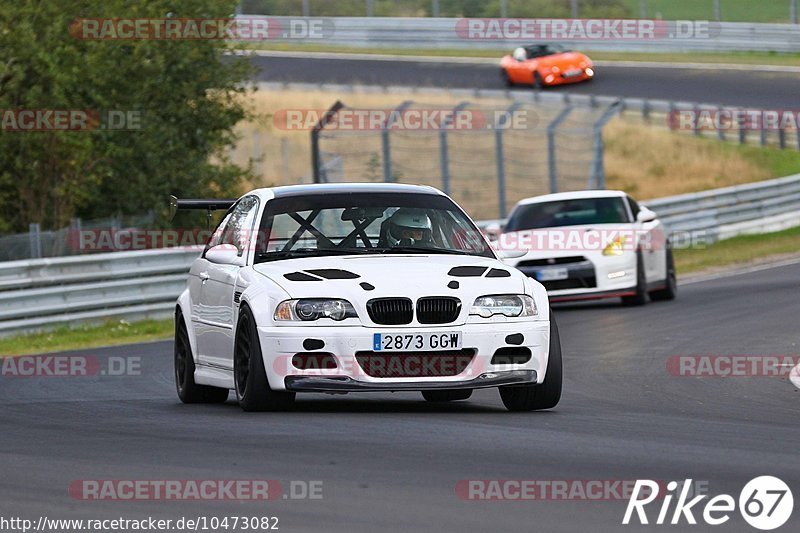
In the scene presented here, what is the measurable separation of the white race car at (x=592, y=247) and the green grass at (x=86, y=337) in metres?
4.41

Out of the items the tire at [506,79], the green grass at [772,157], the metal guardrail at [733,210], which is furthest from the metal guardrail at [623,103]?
the metal guardrail at [733,210]

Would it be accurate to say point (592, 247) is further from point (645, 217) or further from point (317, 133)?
point (317, 133)

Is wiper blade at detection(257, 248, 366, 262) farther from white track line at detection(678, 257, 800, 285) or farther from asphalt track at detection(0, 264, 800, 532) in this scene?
white track line at detection(678, 257, 800, 285)

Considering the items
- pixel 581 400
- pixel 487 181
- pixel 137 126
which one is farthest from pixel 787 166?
pixel 581 400

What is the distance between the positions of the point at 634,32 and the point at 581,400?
137 feet

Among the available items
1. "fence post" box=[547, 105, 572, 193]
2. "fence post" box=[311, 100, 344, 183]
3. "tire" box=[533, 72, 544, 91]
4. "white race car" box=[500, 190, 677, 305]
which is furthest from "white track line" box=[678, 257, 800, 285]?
"tire" box=[533, 72, 544, 91]

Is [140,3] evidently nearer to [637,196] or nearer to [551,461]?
[637,196]

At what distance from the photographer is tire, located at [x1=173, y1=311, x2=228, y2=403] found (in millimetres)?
11547

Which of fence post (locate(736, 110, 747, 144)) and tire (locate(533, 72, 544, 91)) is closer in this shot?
fence post (locate(736, 110, 747, 144))

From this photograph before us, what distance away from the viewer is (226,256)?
10.7 m

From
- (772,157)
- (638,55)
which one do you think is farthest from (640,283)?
(638,55)

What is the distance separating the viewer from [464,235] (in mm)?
10789

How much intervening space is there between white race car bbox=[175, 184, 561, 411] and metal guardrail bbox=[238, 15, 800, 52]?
39969 millimetres

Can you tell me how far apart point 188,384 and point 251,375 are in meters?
1.88
